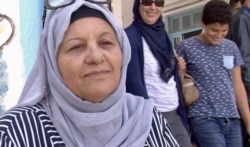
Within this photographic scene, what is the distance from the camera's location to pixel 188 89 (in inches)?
136

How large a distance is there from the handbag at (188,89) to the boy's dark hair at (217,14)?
45 cm

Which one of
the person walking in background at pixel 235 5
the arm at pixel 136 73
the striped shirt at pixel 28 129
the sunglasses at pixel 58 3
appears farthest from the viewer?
the person walking in background at pixel 235 5

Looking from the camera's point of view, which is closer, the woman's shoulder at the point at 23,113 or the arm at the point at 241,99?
the woman's shoulder at the point at 23,113

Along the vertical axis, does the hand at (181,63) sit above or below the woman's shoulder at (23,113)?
below

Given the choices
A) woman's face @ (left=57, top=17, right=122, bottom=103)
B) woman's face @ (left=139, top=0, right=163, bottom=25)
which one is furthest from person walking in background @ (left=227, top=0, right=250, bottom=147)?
woman's face @ (left=57, top=17, right=122, bottom=103)

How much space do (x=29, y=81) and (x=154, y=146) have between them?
22.7 inches

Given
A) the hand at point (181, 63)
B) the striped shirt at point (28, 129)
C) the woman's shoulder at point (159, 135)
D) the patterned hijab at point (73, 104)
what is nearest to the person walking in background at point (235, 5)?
the hand at point (181, 63)

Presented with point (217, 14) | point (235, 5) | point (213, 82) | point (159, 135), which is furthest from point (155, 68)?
point (235, 5)

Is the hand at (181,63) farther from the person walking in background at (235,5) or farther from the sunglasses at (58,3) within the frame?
the sunglasses at (58,3)

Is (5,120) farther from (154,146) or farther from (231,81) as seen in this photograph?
(231,81)

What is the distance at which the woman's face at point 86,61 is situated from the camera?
1.73m

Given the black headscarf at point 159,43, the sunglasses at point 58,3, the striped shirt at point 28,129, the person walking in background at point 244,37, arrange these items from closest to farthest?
1. the striped shirt at point 28,129
2. the sunglasses at point 58,3
3. the black headscarf at point 159,43
4. the person walking in background at point 244,37

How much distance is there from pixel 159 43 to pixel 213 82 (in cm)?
54

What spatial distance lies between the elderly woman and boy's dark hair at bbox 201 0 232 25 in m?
1.83
